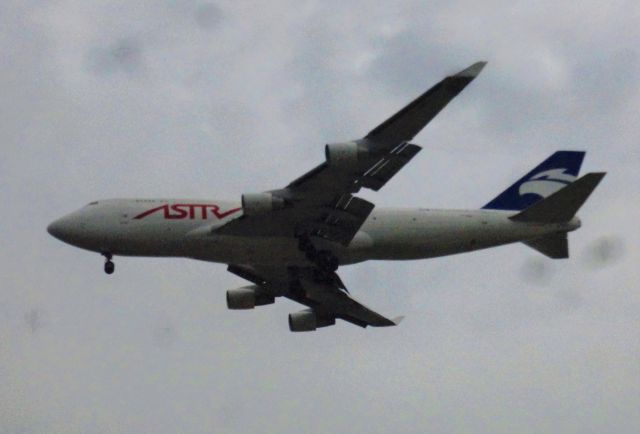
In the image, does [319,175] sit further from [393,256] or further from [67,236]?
[67,236]

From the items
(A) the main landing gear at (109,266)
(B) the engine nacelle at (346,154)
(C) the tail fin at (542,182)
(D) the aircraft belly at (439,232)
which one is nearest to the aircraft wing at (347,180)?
(B) the engine nacelle at (346,154)

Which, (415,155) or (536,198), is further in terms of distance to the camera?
(536,198)

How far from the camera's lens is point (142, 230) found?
205 feet

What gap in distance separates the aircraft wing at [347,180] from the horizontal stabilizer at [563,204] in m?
8.80

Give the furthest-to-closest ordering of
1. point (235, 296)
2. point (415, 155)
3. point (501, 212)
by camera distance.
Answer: point (235, 296) < point (501, 212) < point (415, 155)

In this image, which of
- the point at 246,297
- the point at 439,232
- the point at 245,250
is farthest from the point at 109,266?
the point at 439,232

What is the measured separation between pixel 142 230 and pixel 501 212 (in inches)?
734

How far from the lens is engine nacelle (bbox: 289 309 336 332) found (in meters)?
73.1

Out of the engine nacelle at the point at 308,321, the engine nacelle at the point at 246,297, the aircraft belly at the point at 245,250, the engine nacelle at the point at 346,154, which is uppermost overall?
the engine nacelle at the point at 346,154

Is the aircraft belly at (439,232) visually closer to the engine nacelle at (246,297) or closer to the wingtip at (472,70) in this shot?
the engine nacelle at (246,297)

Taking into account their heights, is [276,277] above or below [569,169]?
below

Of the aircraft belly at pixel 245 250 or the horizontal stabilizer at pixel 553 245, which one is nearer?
the aircraft belly at pixel 245 250

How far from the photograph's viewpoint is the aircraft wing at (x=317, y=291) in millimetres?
69750

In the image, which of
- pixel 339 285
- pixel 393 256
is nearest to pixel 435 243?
pixel 393 256
